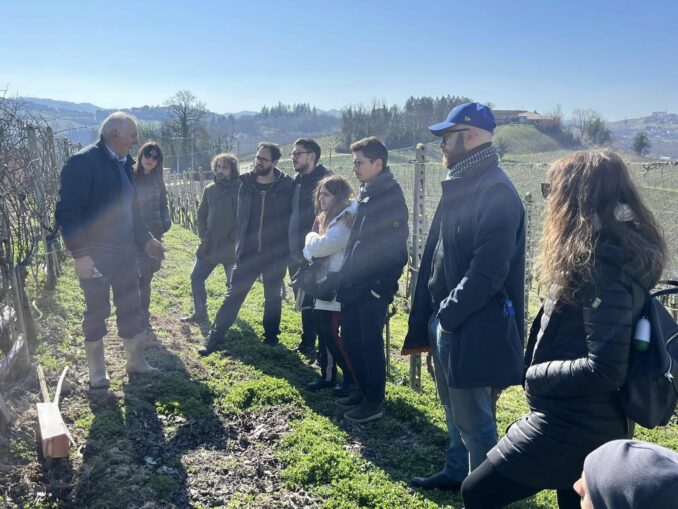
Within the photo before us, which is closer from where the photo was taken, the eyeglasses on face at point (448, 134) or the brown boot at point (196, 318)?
the eyeglasses on face at point (448, 134)

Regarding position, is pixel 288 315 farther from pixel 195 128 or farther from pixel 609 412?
pixel 195 128

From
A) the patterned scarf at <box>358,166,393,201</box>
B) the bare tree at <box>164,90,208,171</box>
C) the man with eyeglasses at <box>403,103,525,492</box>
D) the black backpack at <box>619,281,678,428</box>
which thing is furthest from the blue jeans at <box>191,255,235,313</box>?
the bare tree at <box>164,90,208,171</box>

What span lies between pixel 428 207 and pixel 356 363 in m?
16.6

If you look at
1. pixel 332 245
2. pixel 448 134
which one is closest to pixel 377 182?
pixel 332 245

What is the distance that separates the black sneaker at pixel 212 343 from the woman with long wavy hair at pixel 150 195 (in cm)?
88

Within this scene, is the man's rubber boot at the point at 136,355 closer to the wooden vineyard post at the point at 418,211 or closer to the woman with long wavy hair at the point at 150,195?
the woman with long wavy hair at the point at 150,195

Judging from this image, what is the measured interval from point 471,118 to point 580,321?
4.21ft

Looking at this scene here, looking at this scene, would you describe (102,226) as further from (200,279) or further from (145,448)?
(200,279)

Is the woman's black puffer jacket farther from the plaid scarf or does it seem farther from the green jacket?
the plaid scarf

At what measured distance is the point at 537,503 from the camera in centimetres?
339

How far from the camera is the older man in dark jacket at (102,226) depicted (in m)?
4.14

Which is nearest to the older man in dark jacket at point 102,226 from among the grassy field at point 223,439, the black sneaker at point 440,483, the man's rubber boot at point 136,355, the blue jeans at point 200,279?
the man's rubber boot at point 136,355

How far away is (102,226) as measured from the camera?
4340 millimetres

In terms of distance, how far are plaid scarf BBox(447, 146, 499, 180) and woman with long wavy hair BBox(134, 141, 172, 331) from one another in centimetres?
380
